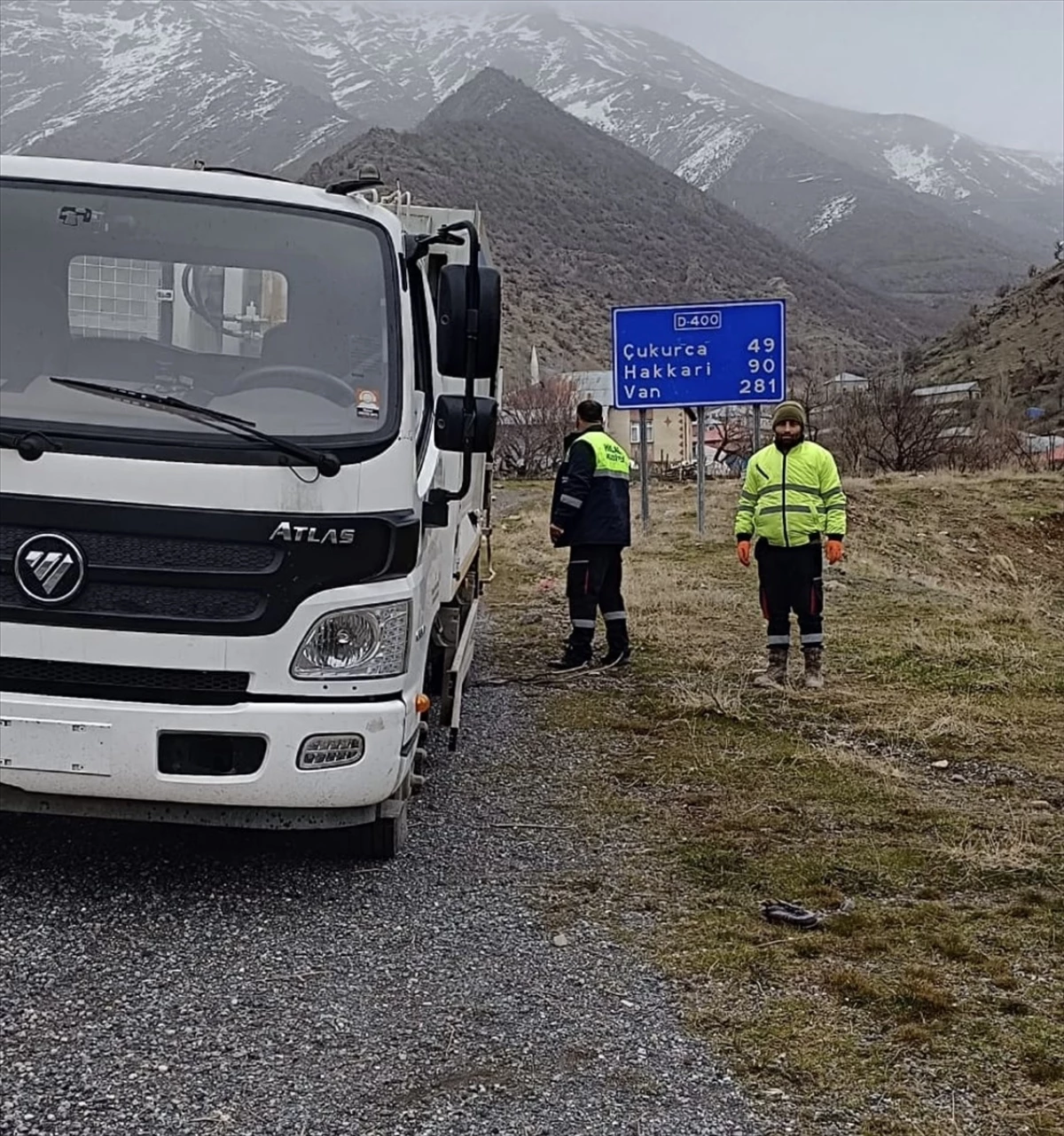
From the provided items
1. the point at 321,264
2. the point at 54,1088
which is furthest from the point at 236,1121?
the point at 321,264

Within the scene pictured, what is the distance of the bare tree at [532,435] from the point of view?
39156mm

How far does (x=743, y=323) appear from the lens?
53.1ft

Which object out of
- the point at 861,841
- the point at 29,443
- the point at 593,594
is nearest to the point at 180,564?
the point at 29,443

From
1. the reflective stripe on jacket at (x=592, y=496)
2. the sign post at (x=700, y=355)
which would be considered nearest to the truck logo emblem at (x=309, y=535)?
the reflective stripe on jacket at (x=592, y=496)

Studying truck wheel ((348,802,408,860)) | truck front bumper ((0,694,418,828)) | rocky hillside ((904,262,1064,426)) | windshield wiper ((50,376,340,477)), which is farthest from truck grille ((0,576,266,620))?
rocky hillside ((904,262,1064,426))

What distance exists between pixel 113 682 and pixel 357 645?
0.77 meters

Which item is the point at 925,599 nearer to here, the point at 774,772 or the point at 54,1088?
the point at 774,772

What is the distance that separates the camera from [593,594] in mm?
9117

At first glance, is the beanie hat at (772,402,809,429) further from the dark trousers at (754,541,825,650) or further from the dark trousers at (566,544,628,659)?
the dark trousers at (566,544,628,659)

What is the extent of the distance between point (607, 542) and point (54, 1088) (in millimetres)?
6162

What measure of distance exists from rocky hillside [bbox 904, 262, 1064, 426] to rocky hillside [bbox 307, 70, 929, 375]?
19.0 m

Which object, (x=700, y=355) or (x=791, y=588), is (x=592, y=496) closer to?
(x=791, y=588)

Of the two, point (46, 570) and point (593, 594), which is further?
point (593, 594)

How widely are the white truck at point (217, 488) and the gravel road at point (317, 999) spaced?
1.11ft
